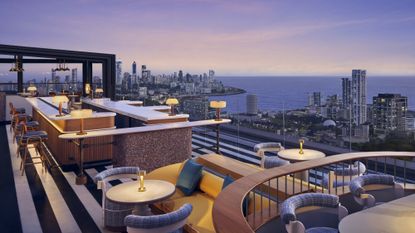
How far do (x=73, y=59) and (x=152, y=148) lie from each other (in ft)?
30.3

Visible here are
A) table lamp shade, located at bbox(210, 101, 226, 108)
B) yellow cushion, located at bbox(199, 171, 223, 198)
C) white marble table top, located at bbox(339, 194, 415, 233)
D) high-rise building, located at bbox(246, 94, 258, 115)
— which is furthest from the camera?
high-rise building, located at bbox(246, 94, 258, 115)

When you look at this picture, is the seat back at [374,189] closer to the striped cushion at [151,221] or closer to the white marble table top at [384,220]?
the white marble table top at [384,220]

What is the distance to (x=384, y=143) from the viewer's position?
6.25 m

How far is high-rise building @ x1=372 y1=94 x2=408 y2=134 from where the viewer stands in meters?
6.23

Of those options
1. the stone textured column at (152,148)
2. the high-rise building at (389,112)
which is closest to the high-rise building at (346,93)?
the high-rise building at (389,112)

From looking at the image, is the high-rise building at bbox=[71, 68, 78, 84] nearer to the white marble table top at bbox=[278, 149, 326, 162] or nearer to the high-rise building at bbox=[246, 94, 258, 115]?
the high-rise building at bbox=[246, 94, 258, 115]

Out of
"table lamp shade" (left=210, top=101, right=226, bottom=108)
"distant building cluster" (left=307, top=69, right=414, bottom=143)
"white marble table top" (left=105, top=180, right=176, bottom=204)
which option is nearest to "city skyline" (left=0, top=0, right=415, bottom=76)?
"distant building cluster" (left=307, top=69, right=414, bottom=143)

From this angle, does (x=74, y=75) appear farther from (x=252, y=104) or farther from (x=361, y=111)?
(x=361, y=111)

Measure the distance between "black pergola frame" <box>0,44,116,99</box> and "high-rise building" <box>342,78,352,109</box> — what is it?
29.8 feet

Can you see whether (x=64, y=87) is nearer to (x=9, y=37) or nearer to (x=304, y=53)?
(x=9, y=37)

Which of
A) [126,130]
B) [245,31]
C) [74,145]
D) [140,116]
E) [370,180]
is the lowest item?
[74,145]

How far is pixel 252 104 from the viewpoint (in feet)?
27.5

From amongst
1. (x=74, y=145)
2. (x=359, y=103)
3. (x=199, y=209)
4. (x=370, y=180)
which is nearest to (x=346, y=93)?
(x=359, y=103)

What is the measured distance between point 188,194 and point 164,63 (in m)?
14.8
